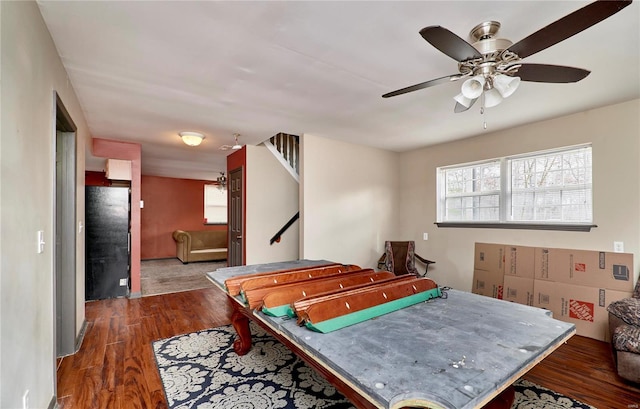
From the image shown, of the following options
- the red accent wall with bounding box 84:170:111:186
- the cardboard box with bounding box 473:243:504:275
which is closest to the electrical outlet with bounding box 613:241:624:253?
the cardboard box with bounding box 473:243:504:275

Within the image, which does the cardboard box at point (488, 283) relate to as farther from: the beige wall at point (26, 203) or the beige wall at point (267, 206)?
the beige wall at point (26, 203)

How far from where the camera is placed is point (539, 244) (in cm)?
345

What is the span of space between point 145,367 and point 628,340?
366 centimetres

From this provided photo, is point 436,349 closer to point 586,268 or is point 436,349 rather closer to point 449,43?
point 449,43

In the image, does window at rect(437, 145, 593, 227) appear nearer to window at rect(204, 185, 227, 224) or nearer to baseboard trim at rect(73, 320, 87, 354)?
baseboard trim at rect(73, 320, 87, 354)

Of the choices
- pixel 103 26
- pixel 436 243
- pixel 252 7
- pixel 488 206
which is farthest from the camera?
pixel 436 243

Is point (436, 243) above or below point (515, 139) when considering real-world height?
below

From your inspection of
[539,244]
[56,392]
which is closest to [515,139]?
[539,244]

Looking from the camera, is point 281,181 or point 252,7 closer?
point 252,7

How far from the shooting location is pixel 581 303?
10.0 feet

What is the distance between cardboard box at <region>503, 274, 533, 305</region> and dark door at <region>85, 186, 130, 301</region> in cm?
515

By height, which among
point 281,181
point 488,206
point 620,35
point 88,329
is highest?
point 620,35

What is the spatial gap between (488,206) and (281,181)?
125 inches

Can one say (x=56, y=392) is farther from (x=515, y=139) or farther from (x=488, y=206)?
(x=515, y=139)
